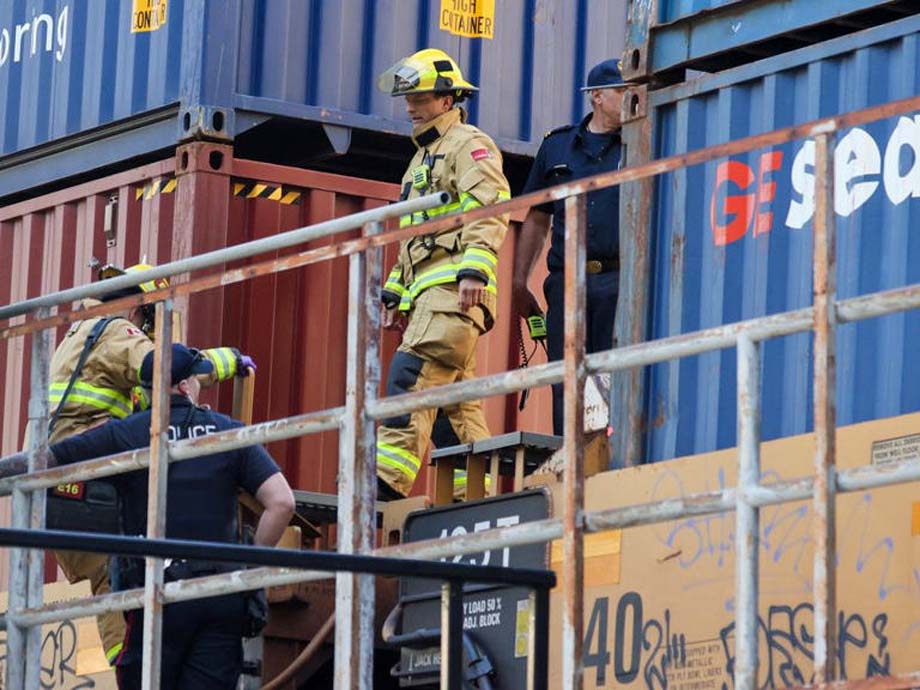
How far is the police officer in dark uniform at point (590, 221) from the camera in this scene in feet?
30.7

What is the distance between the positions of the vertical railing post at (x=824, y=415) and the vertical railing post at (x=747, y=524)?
218 mm

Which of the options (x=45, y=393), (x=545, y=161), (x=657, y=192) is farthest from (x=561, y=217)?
→ (x=45, y=393)

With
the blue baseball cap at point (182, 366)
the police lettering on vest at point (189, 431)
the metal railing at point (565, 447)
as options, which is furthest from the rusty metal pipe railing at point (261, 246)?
the police lettering on vest at point (189, 431)

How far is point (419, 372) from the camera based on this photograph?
939 cm

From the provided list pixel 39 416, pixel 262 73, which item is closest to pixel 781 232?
pixel 39 416

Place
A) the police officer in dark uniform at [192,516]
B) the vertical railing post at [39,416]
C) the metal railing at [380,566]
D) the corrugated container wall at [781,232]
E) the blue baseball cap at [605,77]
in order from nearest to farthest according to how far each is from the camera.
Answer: the metal railing at [380,566]
the corrugated container wall at [781,232]
the vertical railing post at [39,416]
the police officer in dark uniform at [192,516]
the blue baseball cap at [605,77]

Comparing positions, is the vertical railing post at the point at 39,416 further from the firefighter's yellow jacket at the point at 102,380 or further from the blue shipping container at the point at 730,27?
the blue shipping container at the point at 730,27

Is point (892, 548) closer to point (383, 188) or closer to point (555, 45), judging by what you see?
point (383, 188)

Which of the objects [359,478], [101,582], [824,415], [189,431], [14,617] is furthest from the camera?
[101,582]

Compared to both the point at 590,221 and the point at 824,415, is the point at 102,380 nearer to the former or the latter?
the point at 590,221

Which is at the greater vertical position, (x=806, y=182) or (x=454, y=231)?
(x=454, y=231)

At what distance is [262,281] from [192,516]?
11.0ft

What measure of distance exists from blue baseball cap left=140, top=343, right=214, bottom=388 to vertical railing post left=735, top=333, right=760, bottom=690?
2727 mm

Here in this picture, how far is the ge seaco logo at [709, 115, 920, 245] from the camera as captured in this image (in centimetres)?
759
